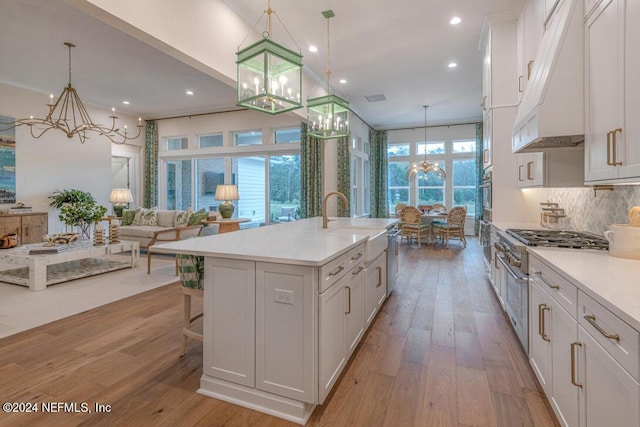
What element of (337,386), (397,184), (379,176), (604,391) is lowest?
(337,386)

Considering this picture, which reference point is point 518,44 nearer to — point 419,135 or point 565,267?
point 565,267

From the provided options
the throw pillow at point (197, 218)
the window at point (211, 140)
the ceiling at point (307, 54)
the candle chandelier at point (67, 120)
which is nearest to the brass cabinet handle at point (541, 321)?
the ceiling at point (307, 54)

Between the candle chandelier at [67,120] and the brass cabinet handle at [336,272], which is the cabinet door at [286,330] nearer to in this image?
the brass cabinet handle at [336,272]

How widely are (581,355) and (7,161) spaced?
28.2 ft

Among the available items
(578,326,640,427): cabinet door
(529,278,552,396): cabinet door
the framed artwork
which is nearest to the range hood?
(529,278,552,396): cabinet door

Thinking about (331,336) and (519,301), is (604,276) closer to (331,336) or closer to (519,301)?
(519,301)

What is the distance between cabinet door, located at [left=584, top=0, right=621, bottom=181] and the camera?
1642mm

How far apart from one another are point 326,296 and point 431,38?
409 cm

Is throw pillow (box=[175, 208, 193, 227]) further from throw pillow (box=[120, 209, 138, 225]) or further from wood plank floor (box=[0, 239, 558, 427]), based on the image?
wood plank floor (box=[0, 239, 558, 427])

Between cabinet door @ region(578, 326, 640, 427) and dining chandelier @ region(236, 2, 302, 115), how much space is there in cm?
231

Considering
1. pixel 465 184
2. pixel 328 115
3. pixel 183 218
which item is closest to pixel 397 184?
pixel 465 184

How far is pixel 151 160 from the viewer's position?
8.61 metres

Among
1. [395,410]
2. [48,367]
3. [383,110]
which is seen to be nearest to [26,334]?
[48,367]

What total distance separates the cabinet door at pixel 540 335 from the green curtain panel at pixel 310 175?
16.3 feet
